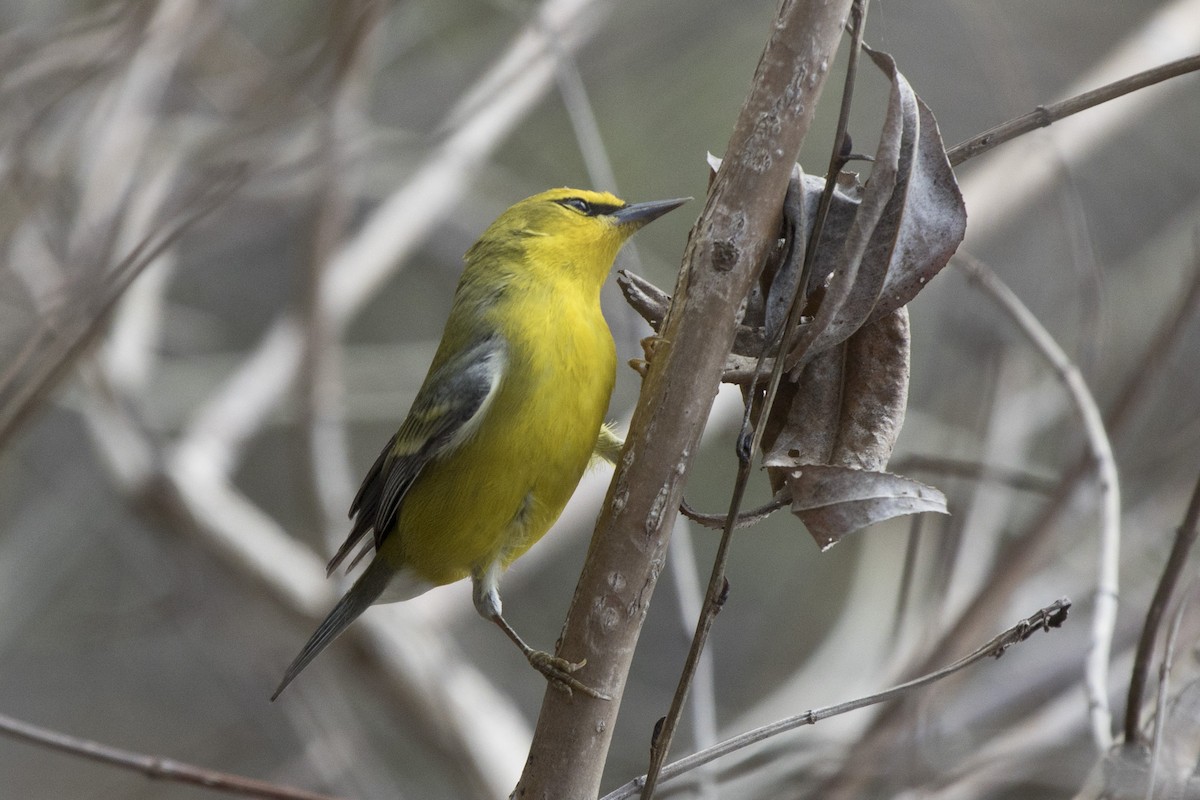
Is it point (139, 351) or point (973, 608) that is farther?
point (139, 351)

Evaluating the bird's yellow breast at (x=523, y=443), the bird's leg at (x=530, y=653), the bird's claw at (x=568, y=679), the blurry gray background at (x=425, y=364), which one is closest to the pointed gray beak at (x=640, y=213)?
the blurry gray background at (x=425, y=364)

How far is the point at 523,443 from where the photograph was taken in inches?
120

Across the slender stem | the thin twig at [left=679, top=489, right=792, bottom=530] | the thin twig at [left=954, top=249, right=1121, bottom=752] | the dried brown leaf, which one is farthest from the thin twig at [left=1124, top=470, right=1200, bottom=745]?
the slender stem

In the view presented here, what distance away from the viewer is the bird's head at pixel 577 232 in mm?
3439

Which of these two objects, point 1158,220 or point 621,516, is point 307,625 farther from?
point 1158,220

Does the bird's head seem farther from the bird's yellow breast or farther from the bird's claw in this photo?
the bird's claw

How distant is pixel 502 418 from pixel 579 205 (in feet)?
2.69

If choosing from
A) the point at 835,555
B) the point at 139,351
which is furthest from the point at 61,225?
the point at 835,555

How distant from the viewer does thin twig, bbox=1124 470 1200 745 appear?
1906mm

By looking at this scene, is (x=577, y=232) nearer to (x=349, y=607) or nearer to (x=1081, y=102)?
(x=349, y=607)

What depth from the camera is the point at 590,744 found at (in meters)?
1.92

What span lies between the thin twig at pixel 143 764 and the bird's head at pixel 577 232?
193 centimetres

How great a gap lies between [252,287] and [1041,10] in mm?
5685

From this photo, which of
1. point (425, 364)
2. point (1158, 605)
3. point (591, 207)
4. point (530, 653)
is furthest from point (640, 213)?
point (425, 364)
